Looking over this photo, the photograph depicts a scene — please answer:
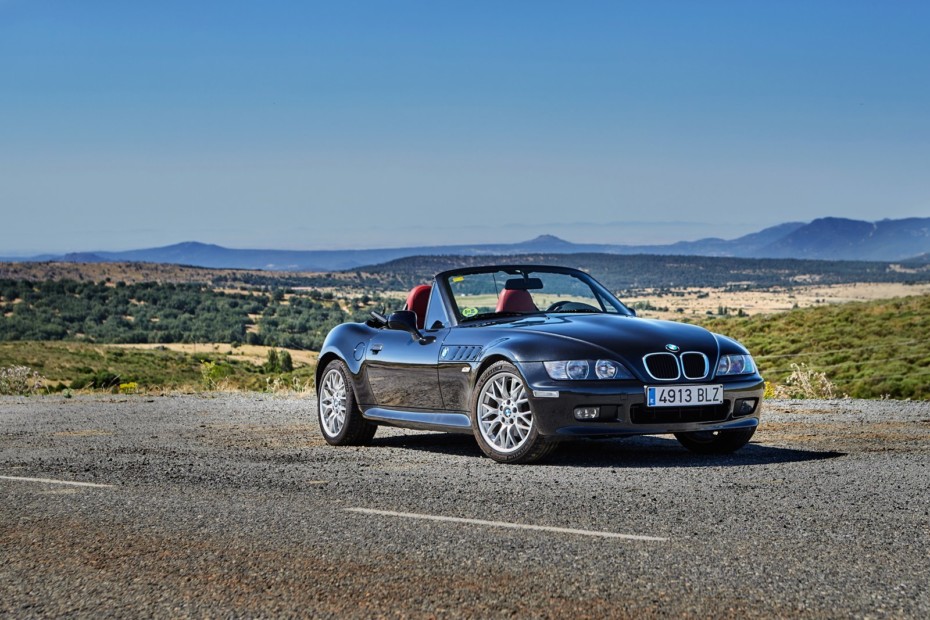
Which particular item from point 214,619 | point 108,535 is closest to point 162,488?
point 108,535

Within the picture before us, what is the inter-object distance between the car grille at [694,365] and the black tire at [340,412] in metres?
3.22

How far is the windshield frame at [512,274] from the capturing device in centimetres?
1013

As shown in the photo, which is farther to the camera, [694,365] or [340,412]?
[340,412]

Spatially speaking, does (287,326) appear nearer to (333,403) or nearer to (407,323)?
(333,403)

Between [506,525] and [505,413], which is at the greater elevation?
[505,413]

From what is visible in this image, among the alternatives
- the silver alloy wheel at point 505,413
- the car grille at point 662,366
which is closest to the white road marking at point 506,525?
the silver alloy wheel at point 505,413

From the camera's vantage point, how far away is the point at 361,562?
18.0ft

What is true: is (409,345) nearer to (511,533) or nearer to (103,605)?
(511,533)

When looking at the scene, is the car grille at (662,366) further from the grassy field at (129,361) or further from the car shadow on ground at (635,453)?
the grassy field at (129,361)

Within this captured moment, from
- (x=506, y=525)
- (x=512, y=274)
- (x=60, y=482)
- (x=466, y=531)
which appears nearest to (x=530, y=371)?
(x=512, y=274)

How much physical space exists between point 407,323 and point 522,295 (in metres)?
1.04

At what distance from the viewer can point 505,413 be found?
9164 mm

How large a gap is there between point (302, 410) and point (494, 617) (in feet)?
37.1

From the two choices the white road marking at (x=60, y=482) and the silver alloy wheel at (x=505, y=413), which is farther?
the silver alloy wheel at (x=505, y=413)
